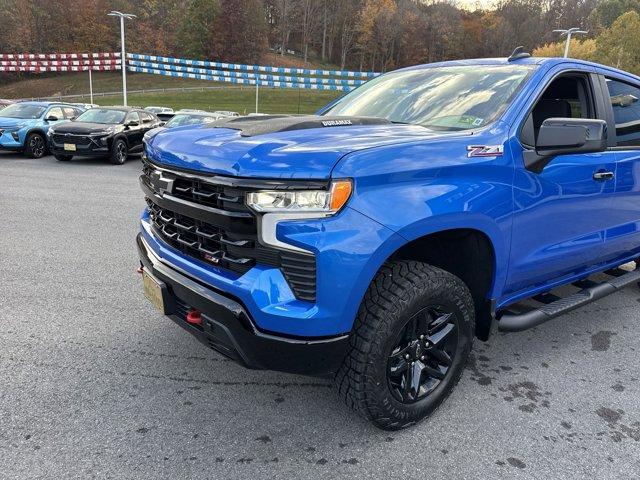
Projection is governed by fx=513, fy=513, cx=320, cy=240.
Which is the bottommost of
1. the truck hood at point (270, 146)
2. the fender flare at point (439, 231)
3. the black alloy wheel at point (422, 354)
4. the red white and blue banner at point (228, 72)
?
the black alloy wheel at point (422, 354)

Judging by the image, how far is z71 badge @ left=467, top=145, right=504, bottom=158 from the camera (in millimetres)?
2557

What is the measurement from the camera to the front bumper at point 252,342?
86.3 inches

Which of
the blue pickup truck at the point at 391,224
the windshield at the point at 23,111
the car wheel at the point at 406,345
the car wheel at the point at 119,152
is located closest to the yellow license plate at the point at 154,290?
the blue pickup truck at the point at 391,224

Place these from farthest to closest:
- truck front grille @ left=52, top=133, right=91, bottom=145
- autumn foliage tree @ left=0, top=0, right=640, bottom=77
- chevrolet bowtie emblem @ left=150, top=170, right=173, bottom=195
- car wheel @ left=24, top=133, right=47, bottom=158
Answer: autumn foliage tree @ left=0, top=0, right=640, bottom=77 → car wheel @ left=24, top=133, right=47, bottom=158 → truck front grille @ left=52, top=133, right=91, bottom=145 → chevrolet bowtie emblem @ left=150, top=170, right=173, bottom=195

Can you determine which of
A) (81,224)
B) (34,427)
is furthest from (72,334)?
(81,224)

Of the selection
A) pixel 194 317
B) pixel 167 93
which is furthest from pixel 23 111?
pixel 167 93

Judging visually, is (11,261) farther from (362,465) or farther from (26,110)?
(26,110)

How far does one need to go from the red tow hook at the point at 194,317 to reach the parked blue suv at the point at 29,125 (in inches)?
516

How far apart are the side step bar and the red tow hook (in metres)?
1.73

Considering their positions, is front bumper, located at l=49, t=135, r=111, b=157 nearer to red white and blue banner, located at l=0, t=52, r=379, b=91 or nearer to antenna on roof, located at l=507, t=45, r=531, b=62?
antenna on roof, located at l=507, t=45, r=531, b=62

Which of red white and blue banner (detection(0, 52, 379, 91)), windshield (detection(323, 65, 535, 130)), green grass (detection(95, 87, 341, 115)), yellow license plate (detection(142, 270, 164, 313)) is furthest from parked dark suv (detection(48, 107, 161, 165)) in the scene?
green grass (detection(95, 87, 341, 115))

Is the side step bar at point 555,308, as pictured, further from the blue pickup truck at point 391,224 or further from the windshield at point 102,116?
the windshield at point 102,116

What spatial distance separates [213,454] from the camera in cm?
243

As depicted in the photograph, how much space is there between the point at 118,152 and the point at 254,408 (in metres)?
12.1
